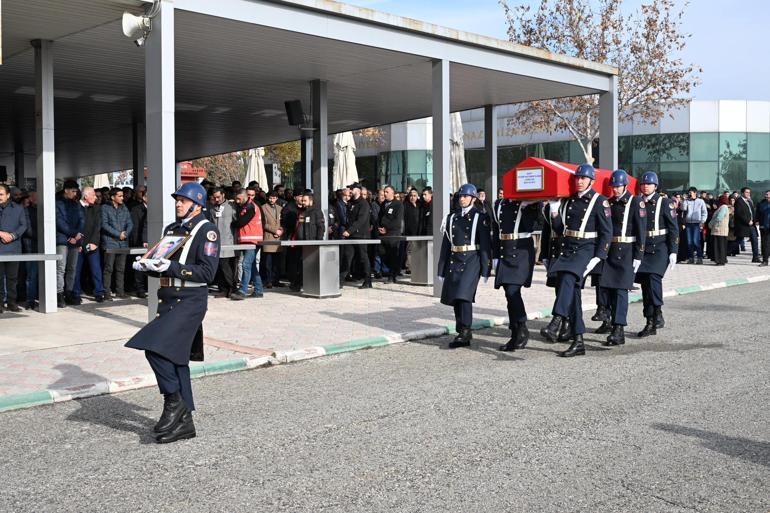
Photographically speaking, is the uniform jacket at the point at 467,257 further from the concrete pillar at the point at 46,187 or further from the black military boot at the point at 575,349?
the concrete pillar at the point at 46,187

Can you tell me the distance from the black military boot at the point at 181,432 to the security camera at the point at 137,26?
18.9 ft

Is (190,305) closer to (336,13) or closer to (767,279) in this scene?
(336,13)

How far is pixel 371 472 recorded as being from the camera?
5.13m

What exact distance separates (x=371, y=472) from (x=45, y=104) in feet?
31.8

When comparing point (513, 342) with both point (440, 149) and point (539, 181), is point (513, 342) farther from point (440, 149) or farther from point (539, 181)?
point (440, 149)

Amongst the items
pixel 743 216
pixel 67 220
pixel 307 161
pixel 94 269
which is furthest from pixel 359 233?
pixel 743 216

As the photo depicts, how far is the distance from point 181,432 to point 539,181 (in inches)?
202

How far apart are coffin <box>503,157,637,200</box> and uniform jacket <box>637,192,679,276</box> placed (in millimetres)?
1870

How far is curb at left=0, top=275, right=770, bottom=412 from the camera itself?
718 centimetres

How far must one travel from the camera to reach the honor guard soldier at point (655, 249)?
35.0 feet

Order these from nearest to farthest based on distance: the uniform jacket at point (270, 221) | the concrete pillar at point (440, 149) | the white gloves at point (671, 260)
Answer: the white gloves at point (671, 260), the concrete pillar at point (440, 149), the uniform jacket at point (270, 221)

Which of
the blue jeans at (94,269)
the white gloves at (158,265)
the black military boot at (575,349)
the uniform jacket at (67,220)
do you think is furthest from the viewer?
the blue jeans at (94,269)

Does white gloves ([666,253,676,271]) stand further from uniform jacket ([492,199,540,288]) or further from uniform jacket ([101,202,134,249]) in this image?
uniform jacket ([101,202,134,249])

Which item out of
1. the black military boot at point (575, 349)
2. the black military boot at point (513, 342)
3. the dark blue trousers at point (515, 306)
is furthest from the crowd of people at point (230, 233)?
the black military boot at point (575, 349)
